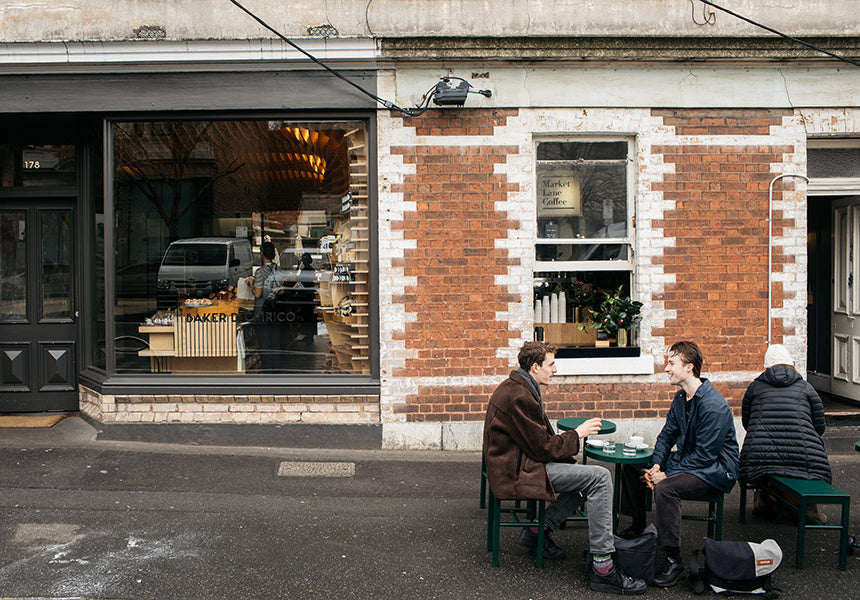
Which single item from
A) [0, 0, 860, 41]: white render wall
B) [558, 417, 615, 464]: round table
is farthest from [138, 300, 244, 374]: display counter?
[558, 417, 615, 464]: round table

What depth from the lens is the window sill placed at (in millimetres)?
7984

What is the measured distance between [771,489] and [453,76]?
4.95 meters

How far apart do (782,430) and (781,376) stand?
0.40 meters

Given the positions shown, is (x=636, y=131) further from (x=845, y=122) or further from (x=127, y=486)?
(x=127, y=486)

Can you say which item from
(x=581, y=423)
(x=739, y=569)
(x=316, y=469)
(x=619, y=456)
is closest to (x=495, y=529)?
(x=619, y=456)

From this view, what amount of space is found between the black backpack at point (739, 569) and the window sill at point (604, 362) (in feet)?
10.7

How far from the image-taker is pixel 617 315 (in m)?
8.04

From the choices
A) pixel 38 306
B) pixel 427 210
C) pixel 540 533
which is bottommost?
pixel 540 533

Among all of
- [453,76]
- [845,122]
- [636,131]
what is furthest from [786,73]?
[453,76]

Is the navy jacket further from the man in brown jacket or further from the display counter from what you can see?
the display counter

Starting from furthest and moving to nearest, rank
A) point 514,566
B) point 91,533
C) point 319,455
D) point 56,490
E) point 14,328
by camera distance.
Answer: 1. point 14,328
2. point 319,455
3. point 56,490
4. point 91,533
5. point 514,566

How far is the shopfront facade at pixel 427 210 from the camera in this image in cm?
780

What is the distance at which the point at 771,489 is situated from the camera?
228 inches

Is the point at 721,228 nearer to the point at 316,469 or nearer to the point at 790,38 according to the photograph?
the point at 790,38
